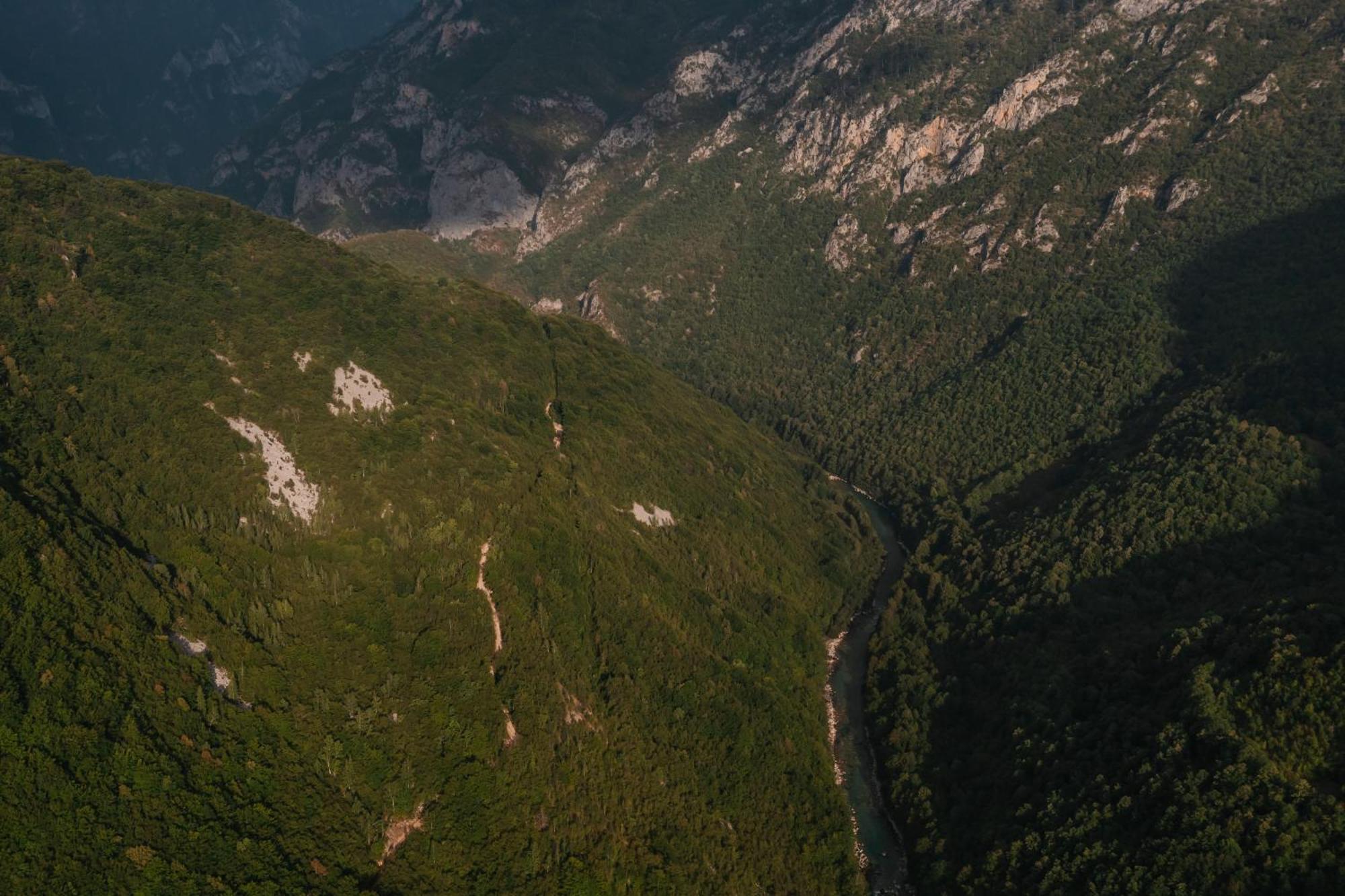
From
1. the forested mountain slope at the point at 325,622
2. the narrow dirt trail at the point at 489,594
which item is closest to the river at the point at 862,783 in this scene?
the forested mountain slope at the point at 325,622

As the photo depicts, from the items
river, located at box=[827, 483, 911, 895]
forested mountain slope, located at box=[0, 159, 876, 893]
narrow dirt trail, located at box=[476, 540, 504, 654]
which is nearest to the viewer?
forested mountain slope, located at box=[0, 159, 876, 893]

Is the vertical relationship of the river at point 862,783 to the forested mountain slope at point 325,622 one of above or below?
below

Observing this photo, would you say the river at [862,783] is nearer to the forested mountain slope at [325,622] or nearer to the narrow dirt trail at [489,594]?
the forested mountain slope at [325,622]

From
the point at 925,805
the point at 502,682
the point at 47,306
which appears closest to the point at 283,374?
the point at 47,306

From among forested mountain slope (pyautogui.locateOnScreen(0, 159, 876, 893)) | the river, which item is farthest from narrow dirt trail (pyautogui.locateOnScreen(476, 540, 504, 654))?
the river

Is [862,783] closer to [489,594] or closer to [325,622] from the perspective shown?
[489,594]

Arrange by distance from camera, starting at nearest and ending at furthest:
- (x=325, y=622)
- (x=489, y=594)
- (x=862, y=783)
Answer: (x=325, y=622) < (x=489, y=594) < (x=862, y=783)

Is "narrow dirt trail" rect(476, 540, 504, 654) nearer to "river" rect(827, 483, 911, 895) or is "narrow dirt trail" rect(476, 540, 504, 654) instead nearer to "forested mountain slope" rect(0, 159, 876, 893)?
"forested mountain slope" rect(0, 159, 876, 893)

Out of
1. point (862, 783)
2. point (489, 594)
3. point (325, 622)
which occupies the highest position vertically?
point (325, 622)

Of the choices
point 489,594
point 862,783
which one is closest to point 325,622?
point 489,594
